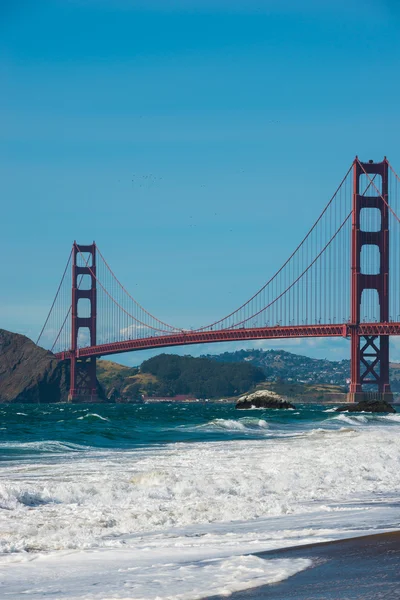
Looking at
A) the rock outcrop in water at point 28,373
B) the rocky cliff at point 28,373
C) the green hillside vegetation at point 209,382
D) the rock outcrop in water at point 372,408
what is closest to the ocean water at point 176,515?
the rock outcrop in water at point 372,408

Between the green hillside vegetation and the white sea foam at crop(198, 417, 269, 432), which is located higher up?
the green hillside vegetation

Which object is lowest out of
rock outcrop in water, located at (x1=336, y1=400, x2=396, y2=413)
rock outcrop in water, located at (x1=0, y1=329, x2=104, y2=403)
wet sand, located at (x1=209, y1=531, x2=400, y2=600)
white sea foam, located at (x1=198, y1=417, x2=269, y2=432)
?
wet sand, located at (x1=209, y1=531, x2=400, y2=600)

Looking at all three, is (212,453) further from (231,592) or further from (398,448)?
(231,592)

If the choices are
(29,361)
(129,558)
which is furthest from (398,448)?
(29,361)

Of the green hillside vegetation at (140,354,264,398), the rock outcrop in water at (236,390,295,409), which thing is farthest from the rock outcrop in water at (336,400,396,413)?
the green hillside vegetation at (140,354,264,398)

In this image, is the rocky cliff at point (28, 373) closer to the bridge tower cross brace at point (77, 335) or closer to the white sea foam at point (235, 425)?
the bridge tower cross brace at point (77, 335)

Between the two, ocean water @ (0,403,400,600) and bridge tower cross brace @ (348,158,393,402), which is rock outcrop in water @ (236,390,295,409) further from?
ocean water @ (0,403,400,600)
